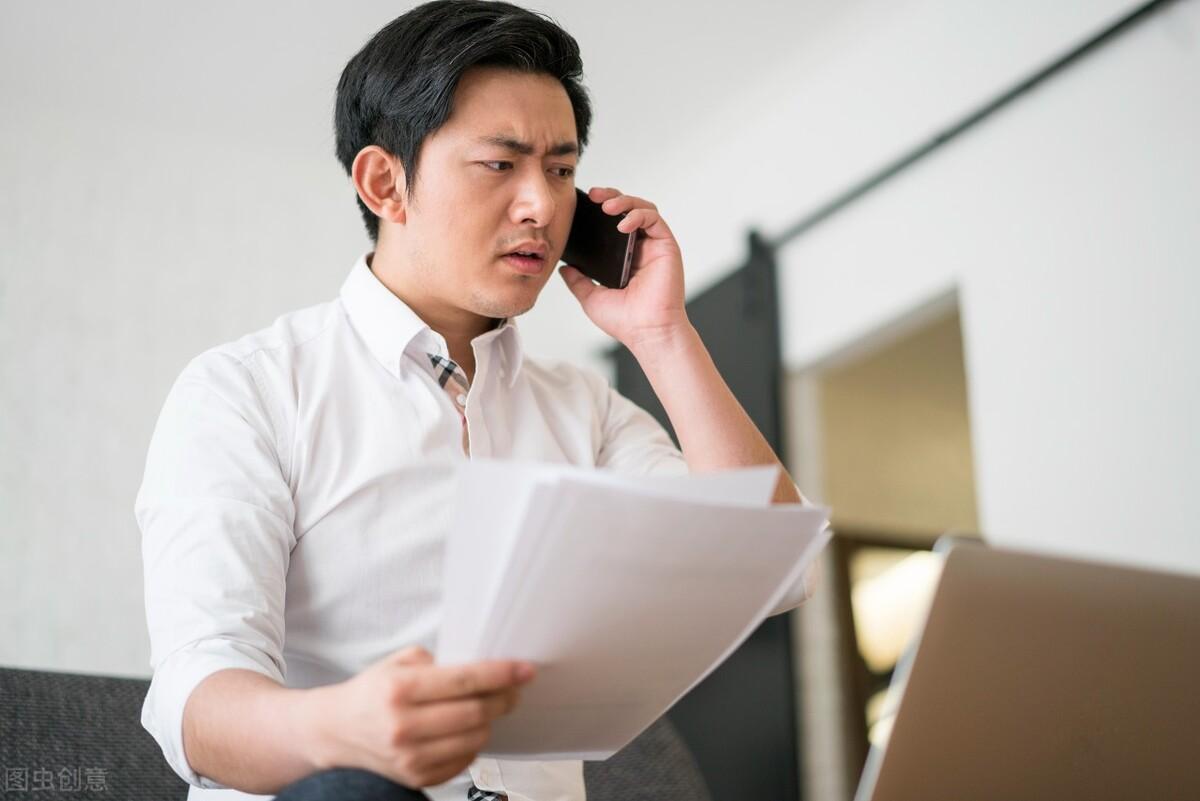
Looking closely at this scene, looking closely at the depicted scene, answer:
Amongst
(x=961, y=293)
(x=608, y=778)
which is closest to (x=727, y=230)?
(x=961, y=293)

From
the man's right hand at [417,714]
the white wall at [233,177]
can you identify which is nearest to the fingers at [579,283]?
the man's right hand at [417,714]

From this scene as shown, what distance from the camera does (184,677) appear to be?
0.91 m

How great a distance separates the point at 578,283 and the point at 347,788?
0.94 meters

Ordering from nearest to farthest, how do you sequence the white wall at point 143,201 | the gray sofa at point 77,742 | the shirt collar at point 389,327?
1. the gray sofa at point 77,742
2. the shirt collar at point 389,327
3. the white wall at point 143,201

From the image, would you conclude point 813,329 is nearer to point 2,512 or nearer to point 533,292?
point 533,292

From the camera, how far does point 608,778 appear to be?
151 centimetres

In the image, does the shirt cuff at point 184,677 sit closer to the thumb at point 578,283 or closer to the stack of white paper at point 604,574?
the stack of white paper at point 604,574

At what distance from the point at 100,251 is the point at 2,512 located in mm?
886

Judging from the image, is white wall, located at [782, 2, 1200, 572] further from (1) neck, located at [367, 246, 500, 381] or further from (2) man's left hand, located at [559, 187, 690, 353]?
(1) neck, located at [367, 246, 500, 381]

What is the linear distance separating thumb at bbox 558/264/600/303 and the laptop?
0.79 metres

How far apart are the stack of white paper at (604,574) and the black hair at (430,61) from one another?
851mm

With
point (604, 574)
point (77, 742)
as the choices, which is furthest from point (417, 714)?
point (77, 742)

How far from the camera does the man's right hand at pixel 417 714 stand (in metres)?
0.71

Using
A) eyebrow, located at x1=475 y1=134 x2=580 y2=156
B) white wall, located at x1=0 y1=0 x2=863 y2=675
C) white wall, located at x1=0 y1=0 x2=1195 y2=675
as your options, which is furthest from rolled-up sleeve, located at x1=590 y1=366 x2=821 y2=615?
white wall, located at x1=0 y1=0 x2=863 y2=675
